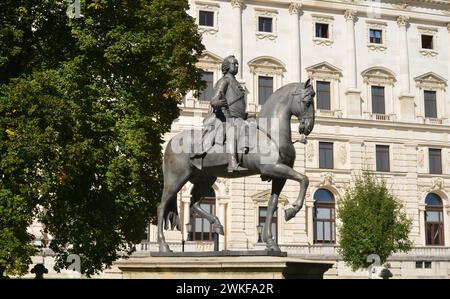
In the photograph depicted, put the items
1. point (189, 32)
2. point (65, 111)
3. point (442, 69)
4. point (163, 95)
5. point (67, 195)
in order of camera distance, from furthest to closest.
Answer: point (442, 69), point (189, 32), point (163, 95), point (67, 195), point (65, 111)

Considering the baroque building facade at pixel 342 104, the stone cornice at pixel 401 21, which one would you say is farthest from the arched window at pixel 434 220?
the stone cornice at pixel 401 21

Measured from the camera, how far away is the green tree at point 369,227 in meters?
40.4

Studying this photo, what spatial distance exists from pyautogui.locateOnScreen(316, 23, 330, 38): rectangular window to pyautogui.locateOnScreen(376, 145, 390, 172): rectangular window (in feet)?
26.7

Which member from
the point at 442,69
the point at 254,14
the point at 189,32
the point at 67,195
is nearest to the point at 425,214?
the point at 442,69

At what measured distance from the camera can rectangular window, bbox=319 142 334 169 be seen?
152ft

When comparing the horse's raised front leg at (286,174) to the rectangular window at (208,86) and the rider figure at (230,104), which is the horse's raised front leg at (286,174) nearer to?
the rider figure at (230,104)

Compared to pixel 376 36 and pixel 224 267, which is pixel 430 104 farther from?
pixel 224 267

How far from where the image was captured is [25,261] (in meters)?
19.9

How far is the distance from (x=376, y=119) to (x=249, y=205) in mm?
10340

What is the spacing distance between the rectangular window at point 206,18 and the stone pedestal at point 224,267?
34.5 metres

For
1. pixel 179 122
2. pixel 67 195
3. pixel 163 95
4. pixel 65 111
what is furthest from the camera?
pixel 179 122

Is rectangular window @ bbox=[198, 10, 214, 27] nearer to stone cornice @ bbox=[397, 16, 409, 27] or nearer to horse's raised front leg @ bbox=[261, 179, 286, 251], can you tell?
stone cornice @ bbox=[397, 16, 409, 27]

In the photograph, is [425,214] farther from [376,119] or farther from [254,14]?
[254,14]

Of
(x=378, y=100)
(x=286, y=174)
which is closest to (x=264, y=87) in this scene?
(x=378, y=100)
